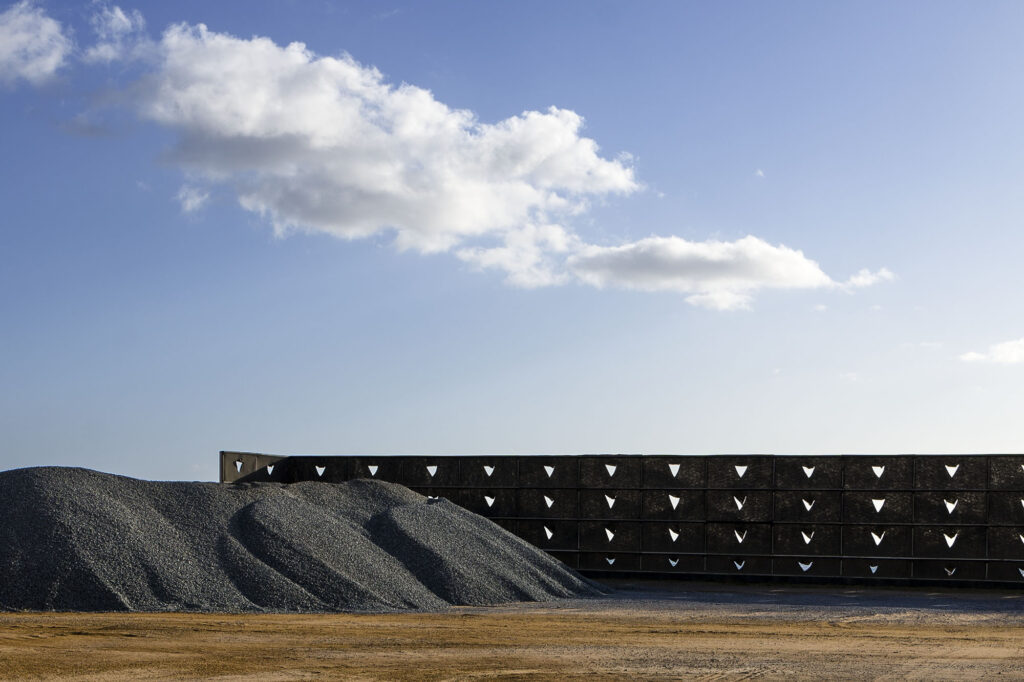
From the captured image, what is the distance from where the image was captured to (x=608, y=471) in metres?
23.5

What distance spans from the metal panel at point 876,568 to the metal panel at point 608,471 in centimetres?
427

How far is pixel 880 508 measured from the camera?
71.4ft

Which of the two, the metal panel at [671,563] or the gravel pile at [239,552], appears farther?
the metal panel at [671,563]

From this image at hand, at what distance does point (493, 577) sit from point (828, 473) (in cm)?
758

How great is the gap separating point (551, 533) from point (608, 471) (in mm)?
1754

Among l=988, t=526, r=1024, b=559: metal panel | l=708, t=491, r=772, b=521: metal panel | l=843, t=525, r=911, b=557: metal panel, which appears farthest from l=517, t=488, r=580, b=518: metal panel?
l=988, t=526, r=1024, b=559: metal panel

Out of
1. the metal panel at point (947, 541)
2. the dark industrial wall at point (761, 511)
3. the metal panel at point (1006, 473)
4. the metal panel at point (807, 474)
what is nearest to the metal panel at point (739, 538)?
the dark industrial wall at point (761, 511)

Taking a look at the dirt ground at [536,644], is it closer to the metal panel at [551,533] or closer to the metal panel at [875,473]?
the metal panel at [875,473]

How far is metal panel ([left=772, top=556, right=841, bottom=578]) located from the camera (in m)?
21.9

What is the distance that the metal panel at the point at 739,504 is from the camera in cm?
2244

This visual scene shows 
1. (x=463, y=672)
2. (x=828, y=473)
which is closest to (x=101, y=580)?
(x=463, y=672)

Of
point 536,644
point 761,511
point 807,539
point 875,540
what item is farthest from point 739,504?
point 536,644

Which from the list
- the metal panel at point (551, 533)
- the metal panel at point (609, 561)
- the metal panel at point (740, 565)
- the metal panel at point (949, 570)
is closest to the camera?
the metal panel at point (949, 570)

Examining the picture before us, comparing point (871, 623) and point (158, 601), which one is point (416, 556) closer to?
point (158, 601)
